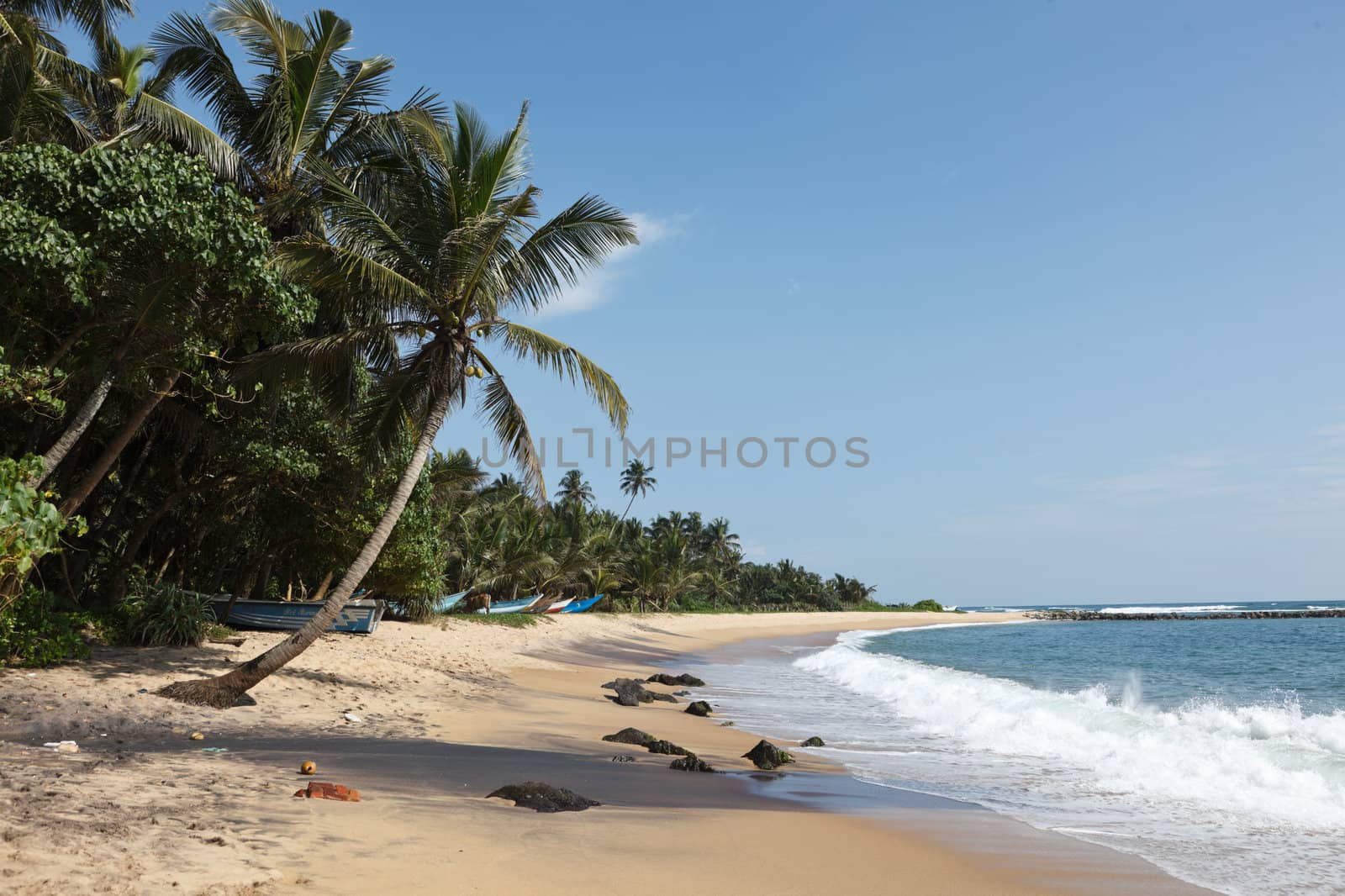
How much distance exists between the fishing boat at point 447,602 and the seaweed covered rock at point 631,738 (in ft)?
58.1

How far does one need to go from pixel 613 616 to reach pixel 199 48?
34153 millimetres

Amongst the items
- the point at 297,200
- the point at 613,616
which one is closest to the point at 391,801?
the point at 297,200

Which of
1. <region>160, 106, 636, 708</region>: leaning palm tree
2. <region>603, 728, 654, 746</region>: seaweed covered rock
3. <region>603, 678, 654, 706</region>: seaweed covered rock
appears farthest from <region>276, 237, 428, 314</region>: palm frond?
<region>603, 678, 654, 706</region>: seaweed covered rock

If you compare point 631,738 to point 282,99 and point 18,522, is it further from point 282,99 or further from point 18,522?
point 282,99

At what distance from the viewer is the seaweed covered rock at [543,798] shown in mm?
6113

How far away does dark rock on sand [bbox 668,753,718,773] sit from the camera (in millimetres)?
8461

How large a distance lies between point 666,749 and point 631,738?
2.03 ft

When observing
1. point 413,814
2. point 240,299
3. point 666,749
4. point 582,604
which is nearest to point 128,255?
point 240,299

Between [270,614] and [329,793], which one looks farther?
[270,614]

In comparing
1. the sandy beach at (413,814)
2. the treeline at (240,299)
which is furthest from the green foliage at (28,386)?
the sandy beach at (413,814)

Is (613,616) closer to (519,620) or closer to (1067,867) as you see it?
(519,620)

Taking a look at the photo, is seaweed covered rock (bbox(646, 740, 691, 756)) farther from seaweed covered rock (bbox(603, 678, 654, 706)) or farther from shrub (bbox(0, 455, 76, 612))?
shrub (bbox(0, 455, 76, 612))

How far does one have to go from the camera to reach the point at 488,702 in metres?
12.6

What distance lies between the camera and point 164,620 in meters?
12.2
